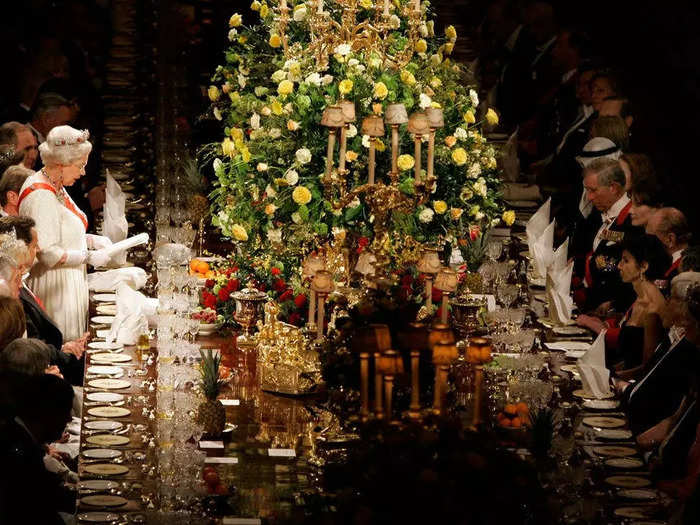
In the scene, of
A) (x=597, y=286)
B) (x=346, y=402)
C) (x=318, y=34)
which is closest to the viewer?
(x=346, y=402)

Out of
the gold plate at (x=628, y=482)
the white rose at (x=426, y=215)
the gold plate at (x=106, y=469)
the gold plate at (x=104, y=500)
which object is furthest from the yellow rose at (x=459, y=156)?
the gold plate at (x=104, y=500)

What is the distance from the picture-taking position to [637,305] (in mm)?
9016

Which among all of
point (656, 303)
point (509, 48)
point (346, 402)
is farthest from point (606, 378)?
point (509, 48)

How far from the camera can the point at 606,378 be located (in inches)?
315

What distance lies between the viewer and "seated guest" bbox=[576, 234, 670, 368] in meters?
8.91

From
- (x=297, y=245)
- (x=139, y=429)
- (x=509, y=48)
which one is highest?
(x=509, y=48)

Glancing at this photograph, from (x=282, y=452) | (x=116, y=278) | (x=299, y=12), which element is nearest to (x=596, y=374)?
(x=282, y=452)

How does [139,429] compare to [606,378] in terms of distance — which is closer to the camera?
[139,429]

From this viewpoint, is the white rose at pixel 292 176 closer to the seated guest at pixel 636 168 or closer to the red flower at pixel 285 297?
the red flower at pixel 285 297

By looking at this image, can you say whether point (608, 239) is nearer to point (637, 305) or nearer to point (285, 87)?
point (637, 305)

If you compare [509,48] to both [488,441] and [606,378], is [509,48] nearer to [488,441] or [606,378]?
[606,378]

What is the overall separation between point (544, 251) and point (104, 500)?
13.2ft

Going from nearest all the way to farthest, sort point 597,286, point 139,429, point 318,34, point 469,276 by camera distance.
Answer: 1. point 139,429
2. point 318,34
3. point 469,276
4. point 597,286

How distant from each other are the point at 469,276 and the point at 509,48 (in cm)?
532
